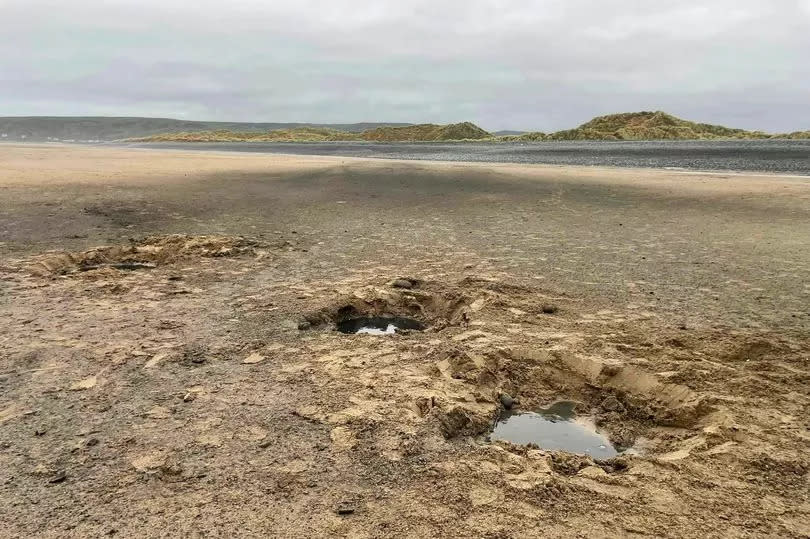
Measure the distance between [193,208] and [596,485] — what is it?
10.8 m

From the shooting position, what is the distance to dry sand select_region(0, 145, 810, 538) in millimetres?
2834

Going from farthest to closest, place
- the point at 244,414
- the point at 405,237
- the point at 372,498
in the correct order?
the point at 405,237 < the point at 244,414 < the point at 372,498

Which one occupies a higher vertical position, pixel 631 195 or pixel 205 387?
pixel 631 195

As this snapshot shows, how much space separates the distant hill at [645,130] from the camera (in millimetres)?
82688

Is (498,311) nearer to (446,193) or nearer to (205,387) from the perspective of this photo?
(205,387)

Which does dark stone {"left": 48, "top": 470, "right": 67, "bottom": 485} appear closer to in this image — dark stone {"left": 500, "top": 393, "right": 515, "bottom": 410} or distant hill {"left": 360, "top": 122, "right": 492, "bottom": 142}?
dark stone {"left": 500, "top": 393, "right": 515, "bottom": 410}

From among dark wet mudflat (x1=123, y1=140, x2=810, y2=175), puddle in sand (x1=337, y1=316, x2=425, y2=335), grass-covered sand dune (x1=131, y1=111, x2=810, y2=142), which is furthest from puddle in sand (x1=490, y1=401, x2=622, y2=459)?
grass-covered sand dune (x1=131, y1=111, x2=810, y2=142)

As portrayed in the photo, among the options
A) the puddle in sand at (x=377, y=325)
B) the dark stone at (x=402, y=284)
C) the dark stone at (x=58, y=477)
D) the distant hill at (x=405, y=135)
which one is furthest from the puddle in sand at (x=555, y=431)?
the distant hill at (x=405, y=135)

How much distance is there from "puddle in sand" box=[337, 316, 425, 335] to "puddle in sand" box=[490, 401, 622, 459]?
69.7 inches

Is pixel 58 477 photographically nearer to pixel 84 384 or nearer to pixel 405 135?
pixel 84 384

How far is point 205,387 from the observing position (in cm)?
409

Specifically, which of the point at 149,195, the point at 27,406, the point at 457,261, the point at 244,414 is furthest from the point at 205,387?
the point at 149,195

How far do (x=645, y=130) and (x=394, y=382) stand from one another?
87.4m

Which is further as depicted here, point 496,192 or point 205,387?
point 496,192
